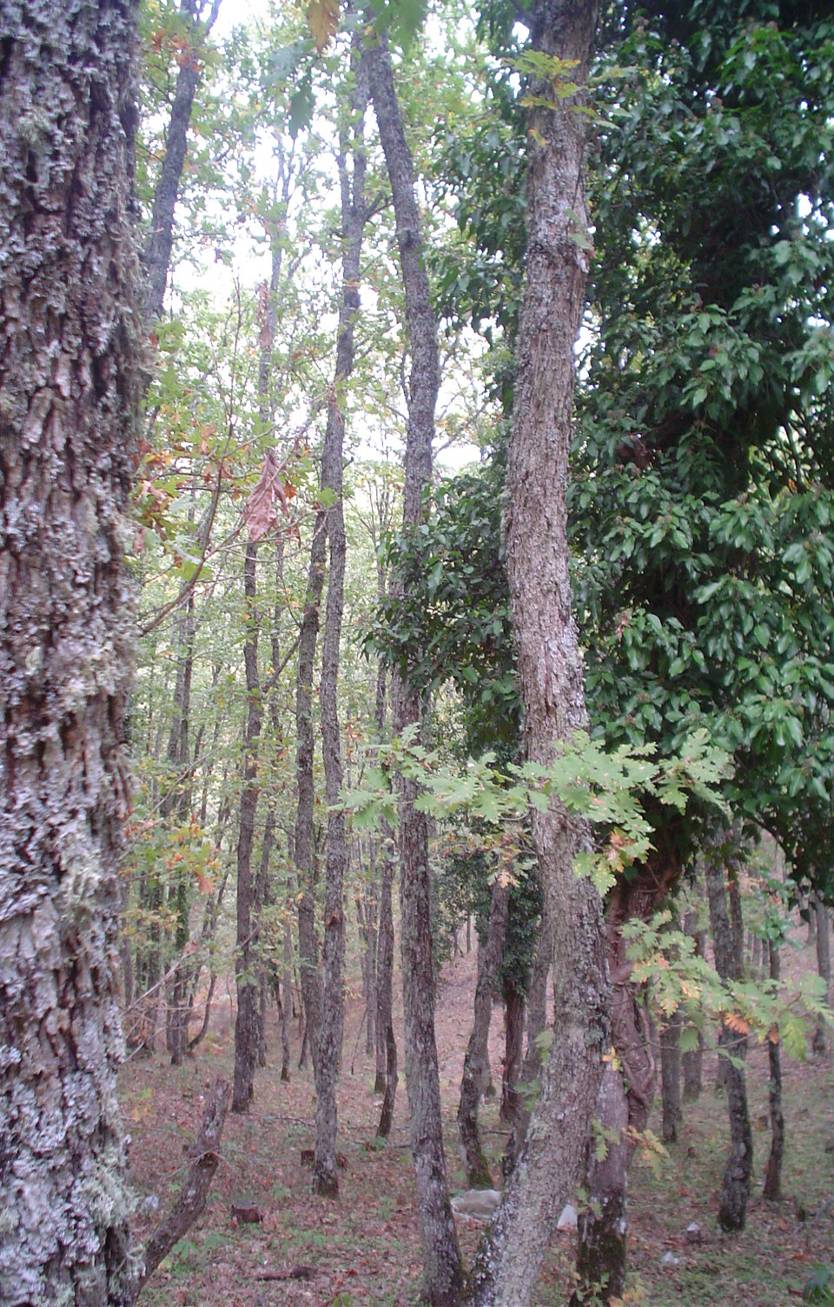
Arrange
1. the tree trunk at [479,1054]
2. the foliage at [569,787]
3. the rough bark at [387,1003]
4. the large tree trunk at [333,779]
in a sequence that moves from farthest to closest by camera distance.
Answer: the rough bark at [387,1003] → the tree trunk at [479,1054] → the large tree trunk at [333,779] → the foliage at [569,787]

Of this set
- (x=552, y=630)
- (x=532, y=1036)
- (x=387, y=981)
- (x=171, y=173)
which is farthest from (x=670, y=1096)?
(x=171, y=173)

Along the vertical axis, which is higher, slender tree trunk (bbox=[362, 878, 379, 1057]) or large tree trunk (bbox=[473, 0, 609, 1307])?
large tree trunk (bbox=[473, 0, 609, 1307])

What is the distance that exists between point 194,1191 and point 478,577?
445cm

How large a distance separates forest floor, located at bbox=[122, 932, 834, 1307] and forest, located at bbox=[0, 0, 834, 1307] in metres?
0.11

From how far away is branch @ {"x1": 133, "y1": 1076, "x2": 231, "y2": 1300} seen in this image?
4.50 m

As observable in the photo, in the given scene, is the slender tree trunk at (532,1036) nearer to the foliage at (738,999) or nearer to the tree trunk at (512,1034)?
the tree trunk at (512,1034)

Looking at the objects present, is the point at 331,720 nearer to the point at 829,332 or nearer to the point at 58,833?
the point at 829,332

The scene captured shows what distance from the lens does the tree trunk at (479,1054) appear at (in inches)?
497

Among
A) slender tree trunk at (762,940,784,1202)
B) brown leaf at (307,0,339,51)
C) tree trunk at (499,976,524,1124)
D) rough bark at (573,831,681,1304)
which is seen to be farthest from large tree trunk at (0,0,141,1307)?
tree trunk at (499,976,524,1124)

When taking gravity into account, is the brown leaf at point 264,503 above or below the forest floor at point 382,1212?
above

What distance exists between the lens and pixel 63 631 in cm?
157

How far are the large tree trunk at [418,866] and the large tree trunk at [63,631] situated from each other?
18.0 ft

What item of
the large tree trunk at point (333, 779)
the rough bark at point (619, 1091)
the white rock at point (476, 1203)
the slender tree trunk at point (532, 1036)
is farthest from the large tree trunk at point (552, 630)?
the white rock at point (476, 1203)

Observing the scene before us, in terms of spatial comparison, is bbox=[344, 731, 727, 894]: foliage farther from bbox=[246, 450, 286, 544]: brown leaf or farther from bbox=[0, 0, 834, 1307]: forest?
bbox=[246, 450, 286, 544]: brown leaf
